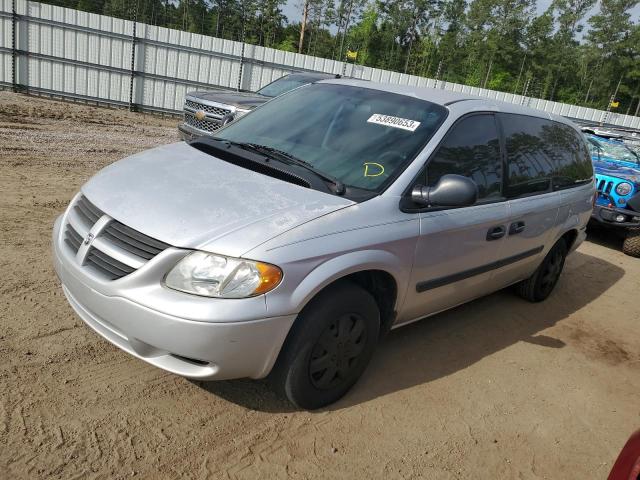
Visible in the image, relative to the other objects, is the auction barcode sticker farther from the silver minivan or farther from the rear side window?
the rear side window

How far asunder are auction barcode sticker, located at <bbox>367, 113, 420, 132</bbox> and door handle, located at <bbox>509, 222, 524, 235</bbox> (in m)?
1.16

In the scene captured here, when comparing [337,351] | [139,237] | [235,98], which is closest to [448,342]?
[337,351]

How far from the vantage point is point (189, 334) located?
2.36 m

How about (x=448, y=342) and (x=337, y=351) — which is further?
(x=448, y=342)

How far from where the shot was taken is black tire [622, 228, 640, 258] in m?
7.70

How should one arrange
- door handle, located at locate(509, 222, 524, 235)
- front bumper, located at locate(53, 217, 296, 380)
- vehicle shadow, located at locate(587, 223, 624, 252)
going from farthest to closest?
vehicle shadow, located at locate(587, 223, 624, 252), door handle, located at locate(509, 222, 524, 235), front bumper, located at locate(53, 217, 296, 380)

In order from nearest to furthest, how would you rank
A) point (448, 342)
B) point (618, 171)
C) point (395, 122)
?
1. point (395, 122)
2. point (448, 342)
3. point (618, 171)

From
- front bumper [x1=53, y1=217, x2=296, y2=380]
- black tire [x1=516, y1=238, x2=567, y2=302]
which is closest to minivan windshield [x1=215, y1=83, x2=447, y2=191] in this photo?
front bumper [x1=53, y1=217, x2=296, y2=380]

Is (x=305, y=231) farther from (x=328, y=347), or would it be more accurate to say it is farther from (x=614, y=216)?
(x=614, y=216)

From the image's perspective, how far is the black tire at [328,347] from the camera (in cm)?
267

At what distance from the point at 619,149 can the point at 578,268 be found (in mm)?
4045

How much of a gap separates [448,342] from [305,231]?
2074 millimetres

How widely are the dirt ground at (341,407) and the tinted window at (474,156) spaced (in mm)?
1296

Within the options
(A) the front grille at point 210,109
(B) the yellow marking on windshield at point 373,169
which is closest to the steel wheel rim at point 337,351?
(B) the yellow marking on windshield at point 373,169
